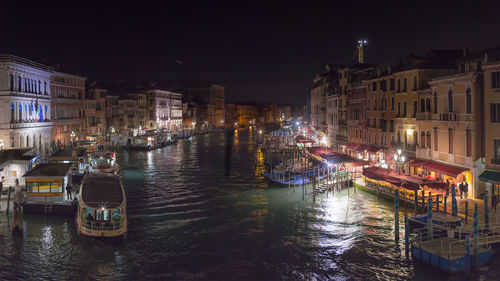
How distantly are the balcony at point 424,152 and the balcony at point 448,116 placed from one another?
2.74 metres

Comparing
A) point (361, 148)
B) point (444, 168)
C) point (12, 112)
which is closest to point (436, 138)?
point (444, 168)

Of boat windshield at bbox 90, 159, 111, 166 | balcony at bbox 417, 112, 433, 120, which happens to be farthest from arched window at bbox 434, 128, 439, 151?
boat windshield at bbox 90, 159, 111, 166

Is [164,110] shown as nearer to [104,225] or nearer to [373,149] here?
[373,149]

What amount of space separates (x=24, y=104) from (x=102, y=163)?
358 inches

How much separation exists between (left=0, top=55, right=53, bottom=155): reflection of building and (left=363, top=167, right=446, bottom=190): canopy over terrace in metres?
29.1

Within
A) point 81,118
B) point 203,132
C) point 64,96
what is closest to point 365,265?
point 64,96

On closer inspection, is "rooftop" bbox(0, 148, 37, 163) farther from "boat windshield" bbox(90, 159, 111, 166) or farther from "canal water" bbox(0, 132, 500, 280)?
"boat windshield" bbox(90, 159, 111, 166)

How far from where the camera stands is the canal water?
1853 centimetres

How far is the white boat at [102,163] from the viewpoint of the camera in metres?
41.5

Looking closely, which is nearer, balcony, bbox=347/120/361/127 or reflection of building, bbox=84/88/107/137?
balcony, bbox=347/120/361/127

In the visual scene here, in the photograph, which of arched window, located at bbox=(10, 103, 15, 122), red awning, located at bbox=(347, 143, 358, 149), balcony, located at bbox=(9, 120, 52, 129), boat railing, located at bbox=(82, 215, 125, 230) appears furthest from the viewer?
red awning, located at bbox=(347, 143, 358, 149)

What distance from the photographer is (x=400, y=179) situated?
93.6 feet

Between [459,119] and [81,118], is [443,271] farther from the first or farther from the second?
[81,118]

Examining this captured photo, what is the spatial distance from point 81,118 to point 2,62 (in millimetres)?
25102
